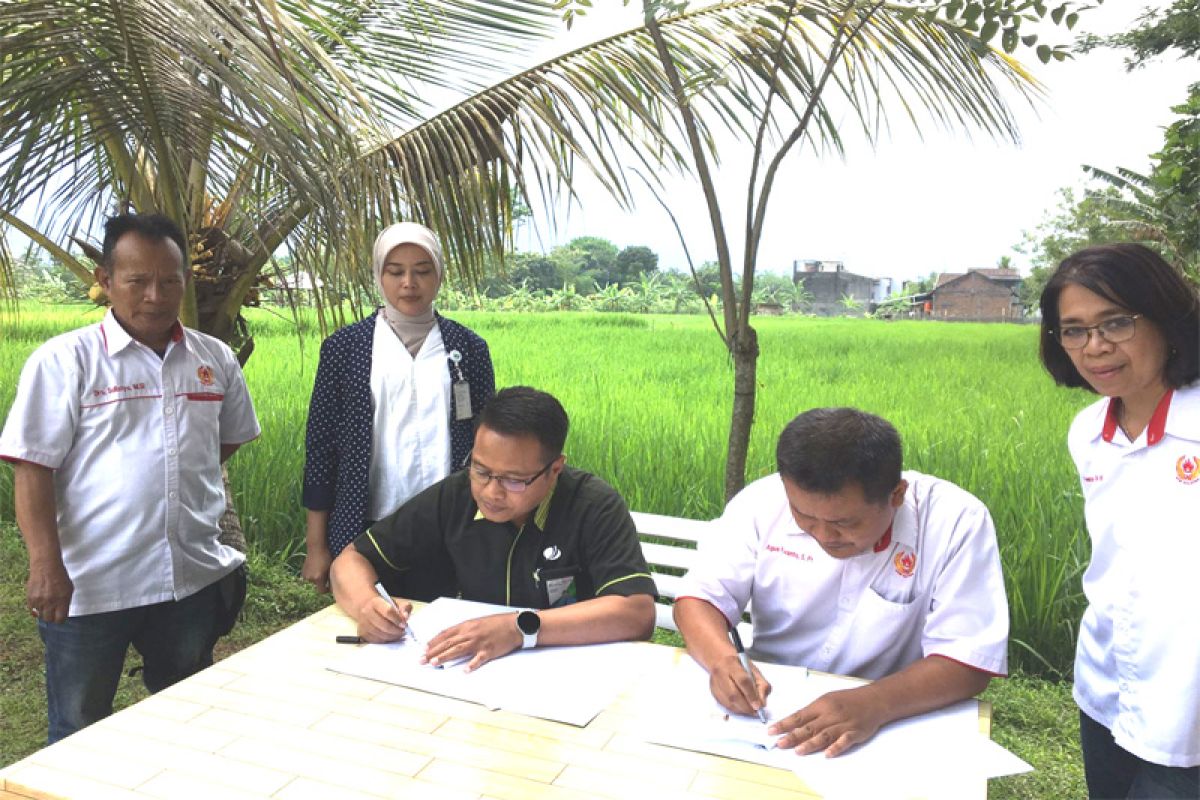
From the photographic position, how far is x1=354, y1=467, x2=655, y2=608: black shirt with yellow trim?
1.86 metres

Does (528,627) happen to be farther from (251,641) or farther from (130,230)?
(251,641)

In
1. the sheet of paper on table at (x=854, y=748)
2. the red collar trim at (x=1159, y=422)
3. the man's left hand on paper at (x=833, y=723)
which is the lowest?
the sheet of paper on table at (x=854, y=748)

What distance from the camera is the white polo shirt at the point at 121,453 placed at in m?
1.93

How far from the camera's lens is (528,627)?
1667 millimetres

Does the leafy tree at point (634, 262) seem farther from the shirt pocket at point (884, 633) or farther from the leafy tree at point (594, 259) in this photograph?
the shirt pocket at point (884, 633)

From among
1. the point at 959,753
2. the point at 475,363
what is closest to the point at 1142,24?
the point at 475,363

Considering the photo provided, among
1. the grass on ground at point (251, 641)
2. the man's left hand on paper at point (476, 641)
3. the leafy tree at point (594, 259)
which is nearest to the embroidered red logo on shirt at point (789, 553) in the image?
the man's left hand on paper at point (476, 641)

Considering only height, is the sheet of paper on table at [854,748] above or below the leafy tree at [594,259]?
below

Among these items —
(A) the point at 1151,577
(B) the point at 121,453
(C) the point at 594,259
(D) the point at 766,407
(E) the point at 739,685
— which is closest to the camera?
(A) the point at 1151,577

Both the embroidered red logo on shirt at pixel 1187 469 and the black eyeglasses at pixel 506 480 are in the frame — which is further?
the black eyeglasses at pixel 506 480

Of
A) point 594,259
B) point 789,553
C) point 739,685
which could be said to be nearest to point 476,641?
point 739,685

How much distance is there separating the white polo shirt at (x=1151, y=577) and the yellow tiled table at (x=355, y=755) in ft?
0.72

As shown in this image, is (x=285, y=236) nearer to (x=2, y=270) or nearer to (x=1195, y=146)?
(x=2, y=270)

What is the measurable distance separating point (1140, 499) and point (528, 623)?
100 centimetres
